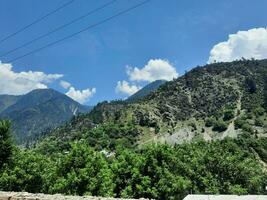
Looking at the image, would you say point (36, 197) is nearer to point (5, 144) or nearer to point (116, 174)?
point (116, 174)

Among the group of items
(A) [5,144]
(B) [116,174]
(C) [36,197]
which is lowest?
(C) [36,197]

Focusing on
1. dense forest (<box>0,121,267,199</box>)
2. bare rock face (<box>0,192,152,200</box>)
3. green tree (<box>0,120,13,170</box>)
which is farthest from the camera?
green tree (<box>0,120,13,170</box>)

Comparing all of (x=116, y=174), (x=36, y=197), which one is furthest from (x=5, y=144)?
(x=36, y=197)

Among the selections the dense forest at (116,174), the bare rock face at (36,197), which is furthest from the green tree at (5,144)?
the bare rock face at (36,197)

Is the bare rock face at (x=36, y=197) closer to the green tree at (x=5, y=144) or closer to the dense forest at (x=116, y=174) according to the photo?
the dense forest at (x=116, y=174)

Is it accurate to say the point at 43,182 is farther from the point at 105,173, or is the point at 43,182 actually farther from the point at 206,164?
the point at 206,164

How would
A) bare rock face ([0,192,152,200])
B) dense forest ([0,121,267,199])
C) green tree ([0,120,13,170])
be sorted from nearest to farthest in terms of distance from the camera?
bare rock face ([0,192,152,200]) < dense forest ([0,121,267,199]) < green tree ([0,120,13,170])

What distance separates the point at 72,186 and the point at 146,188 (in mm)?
8568

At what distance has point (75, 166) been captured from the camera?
4756 centimetres

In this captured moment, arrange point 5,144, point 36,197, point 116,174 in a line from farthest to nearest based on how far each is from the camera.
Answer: point 5,144 → point 116,174 → point 36,197

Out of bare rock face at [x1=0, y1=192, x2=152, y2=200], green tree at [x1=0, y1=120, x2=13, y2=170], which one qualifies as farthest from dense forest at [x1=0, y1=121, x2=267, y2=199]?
bare rock face at [x1=0, y1=192, x2=152, y2=200]

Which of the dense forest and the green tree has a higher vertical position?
the green tree

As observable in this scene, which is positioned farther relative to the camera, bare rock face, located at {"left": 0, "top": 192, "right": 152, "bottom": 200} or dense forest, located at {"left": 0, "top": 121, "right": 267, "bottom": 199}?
dense forest, located at {"left": 0, "top": 121, "right": 267, "bottom": 199}

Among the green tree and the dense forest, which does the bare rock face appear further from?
the green tree
